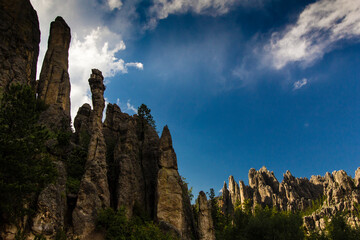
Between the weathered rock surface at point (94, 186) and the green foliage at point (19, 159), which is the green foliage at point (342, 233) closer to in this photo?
the weathered rock surface at point (94, 186)

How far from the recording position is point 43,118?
46.1 m

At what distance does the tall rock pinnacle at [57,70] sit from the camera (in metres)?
61.1

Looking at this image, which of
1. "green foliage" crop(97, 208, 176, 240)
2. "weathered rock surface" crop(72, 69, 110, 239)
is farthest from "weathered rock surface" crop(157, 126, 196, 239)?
"weathered rock surface" crop(72, 69, 110, 239)

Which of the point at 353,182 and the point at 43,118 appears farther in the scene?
the point at 353,182

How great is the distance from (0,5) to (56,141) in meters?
26.8

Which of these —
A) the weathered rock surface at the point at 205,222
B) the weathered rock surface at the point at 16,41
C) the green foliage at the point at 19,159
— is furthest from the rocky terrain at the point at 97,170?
the green foliage at the point at 19,159

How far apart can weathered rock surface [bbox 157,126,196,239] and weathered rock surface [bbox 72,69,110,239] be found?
27.2ft

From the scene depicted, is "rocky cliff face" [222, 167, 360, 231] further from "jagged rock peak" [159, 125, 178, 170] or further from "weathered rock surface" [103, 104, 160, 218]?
"jagged rock peak" [159, 125, 178, 170]

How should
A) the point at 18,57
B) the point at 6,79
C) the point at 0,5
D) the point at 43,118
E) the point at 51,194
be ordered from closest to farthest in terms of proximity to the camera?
the point at 51,194
the point at 6,79
the point at 18,57
the point at 0,5
the point at 43,118

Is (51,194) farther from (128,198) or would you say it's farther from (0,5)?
(0,5)

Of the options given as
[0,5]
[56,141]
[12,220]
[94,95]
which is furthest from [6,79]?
[12,220]

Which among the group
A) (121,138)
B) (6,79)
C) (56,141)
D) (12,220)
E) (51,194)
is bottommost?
(12,220)

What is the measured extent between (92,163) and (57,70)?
3954cm

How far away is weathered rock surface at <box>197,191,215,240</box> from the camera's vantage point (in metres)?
40.1
